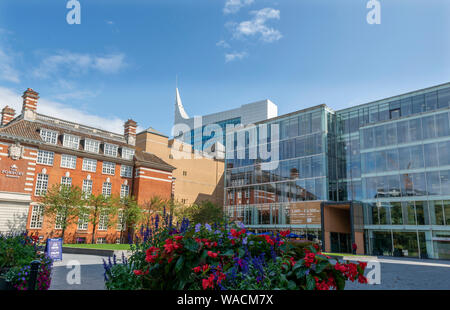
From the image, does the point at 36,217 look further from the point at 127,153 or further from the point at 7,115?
the point at 7,115

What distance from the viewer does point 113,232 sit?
1804 inches

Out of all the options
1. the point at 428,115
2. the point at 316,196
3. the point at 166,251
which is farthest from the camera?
the point at 316,196

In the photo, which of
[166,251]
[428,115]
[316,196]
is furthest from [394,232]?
[166,251]

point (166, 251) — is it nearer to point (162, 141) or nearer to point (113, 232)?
point (113, 232)

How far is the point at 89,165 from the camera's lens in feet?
150

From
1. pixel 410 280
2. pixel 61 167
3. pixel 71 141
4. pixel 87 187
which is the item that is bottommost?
pixel 410 280

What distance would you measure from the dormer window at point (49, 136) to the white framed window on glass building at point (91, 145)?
3862 mm

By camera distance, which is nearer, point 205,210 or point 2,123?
point 2,123

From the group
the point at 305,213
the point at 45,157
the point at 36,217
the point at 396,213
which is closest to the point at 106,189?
the point at 45,157

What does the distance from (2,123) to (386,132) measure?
5151cm

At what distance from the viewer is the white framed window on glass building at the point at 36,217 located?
39625 millimetres

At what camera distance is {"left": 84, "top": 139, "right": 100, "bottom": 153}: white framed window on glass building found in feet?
151

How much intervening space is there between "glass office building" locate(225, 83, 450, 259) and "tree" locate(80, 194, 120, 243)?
19547 mm

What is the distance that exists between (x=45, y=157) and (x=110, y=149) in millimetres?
9056
